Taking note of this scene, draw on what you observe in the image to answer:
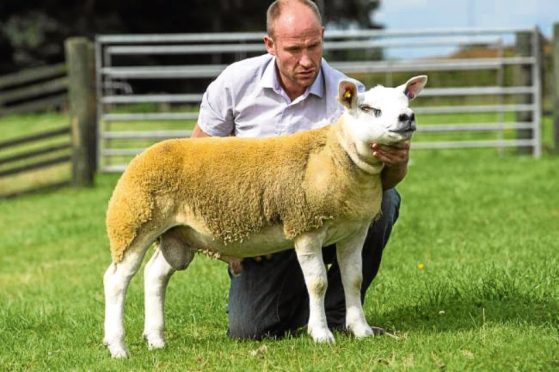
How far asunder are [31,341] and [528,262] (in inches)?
126

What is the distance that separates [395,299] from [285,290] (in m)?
0.68

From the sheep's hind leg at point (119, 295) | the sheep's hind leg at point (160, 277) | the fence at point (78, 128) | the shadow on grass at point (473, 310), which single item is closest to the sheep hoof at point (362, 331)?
the shadow on grass at point (473, 310)

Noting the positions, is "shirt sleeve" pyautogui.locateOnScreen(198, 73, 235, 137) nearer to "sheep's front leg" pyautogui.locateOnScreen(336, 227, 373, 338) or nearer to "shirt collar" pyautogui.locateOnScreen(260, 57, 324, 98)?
"shirt collar" pyautogui.locateOnScreen(260, 57, 324, 98)

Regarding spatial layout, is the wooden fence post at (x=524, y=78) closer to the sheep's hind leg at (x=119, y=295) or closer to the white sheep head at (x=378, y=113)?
the white sheep head at (x=378, y=113)

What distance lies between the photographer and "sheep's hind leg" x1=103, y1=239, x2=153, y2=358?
534cm

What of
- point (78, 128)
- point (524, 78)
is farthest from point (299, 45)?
point (524, 78)

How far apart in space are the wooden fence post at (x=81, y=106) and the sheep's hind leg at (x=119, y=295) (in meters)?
8.79

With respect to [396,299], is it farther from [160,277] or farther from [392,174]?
[160,277]

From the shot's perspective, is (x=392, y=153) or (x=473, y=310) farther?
(x=473, y=310)

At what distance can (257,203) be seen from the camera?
528 centimetres

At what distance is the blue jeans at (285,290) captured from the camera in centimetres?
588

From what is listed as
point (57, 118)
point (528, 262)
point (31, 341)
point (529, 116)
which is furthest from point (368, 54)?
point (31, 341)

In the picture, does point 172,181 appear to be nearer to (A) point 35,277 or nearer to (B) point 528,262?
(B) point 528,262

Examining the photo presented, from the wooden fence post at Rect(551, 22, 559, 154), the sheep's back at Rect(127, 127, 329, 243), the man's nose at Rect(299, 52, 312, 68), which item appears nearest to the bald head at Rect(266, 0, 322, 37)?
the man's nose at Rect(299, 52, 312, 68)
